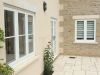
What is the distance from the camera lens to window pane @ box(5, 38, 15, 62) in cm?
389

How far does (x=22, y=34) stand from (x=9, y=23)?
35.6 inches

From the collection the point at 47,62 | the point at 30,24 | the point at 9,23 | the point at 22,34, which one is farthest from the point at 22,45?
the point at 47,62

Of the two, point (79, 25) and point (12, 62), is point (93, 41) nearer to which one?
point (79, 25)

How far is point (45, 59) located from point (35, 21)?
65.3 inches

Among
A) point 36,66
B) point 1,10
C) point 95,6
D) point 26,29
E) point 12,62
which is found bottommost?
point 36,66

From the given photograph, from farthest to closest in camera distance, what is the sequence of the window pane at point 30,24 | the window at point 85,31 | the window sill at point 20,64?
the window at point 85,31 < the window pane at point 30,24 < the window sill at point 20,64

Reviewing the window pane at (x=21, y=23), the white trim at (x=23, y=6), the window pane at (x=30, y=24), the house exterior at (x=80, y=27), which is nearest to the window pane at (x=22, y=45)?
the window pane at (x=21, y=23)

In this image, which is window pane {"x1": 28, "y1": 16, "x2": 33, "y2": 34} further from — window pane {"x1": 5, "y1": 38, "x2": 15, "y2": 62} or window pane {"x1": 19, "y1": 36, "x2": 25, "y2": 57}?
window pane {"x1": 5, "y1": 38, "x2": 15, "y2": 62}

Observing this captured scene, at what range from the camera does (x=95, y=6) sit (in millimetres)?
10820

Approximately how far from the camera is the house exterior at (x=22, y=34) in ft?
12.5

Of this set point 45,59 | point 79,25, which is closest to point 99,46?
point 79,25

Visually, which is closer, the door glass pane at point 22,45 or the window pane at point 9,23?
the window pane at point 9,23

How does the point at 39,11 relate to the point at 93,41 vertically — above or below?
above

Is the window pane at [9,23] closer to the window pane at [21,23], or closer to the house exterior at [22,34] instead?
the house exterior at [22,34]
